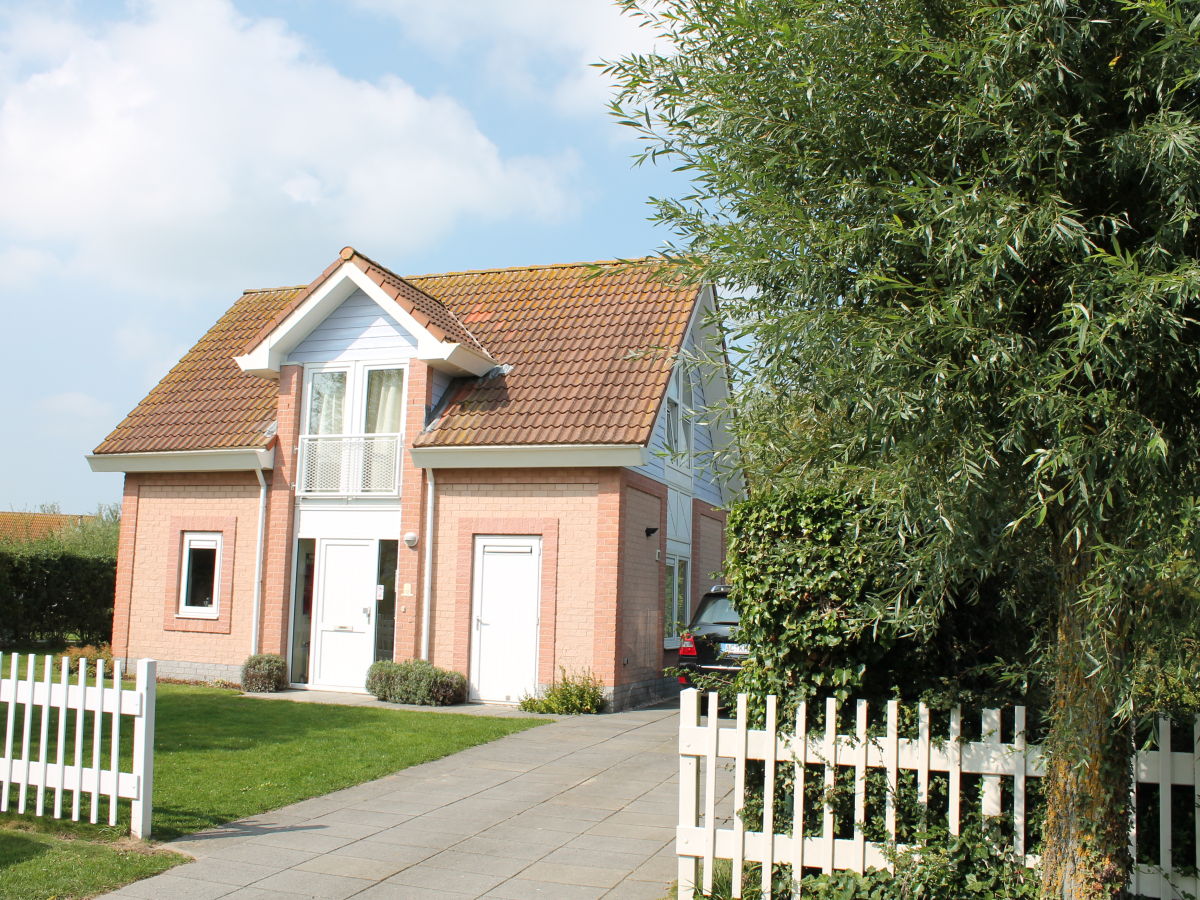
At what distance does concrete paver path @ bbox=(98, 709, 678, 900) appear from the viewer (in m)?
6.27

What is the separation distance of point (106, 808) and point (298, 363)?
10463mm

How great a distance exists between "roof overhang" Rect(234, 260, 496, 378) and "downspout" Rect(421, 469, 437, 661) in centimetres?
188

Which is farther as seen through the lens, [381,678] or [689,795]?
[381,678]

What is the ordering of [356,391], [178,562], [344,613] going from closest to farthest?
1. [344,613]
2. [356,391]
3. [178,562]

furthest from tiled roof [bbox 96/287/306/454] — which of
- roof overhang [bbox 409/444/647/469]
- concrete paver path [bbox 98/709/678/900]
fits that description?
concrete paver path [bbox 98/709/678/900]

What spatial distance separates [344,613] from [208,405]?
5.13 m

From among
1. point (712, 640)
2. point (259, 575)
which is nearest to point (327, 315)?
point (259, 575)

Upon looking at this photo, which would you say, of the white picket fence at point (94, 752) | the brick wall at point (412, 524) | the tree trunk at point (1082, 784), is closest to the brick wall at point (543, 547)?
the brick wall at point (412, 524)

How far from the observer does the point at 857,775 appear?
5.27 metres

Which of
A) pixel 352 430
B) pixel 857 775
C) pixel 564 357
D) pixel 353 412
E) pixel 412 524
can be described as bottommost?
pixel 857 775

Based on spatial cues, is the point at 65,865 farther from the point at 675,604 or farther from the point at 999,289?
the point at 675,604

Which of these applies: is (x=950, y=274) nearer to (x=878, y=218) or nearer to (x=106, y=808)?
(x=878, y=218)

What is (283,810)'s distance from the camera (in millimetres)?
8227

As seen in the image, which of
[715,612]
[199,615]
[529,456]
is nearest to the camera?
[715,612]
